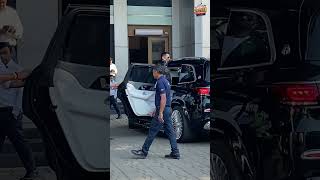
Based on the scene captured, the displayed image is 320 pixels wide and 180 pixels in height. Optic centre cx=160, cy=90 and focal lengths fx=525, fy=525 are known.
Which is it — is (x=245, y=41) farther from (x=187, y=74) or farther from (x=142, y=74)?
(x=142, y=74)

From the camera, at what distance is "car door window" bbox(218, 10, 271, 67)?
13.1ft

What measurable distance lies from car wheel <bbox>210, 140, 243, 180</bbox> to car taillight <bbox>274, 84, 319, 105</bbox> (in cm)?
78

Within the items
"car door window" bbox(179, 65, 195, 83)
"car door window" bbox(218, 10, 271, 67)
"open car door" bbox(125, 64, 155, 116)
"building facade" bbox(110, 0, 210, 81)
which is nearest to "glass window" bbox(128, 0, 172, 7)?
"building facade" bbox(110, 0, 210, 81)

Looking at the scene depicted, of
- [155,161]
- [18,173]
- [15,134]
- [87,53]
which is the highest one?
[87,53]

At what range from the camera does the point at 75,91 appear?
12.0 ft

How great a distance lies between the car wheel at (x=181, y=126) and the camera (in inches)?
334

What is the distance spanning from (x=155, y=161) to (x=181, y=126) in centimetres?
120

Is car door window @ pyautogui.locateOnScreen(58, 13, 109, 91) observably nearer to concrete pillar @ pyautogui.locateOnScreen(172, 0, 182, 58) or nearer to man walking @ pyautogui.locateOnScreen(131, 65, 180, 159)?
man walking @ pyautogui.locateOnScreen(131, 65, 180, 159)

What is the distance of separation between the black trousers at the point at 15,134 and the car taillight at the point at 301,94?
1.86 m

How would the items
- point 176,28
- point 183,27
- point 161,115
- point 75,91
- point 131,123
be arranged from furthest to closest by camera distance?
point 183,27 → point 176,28 → point 131,123 → point 161,115 → point 75,91

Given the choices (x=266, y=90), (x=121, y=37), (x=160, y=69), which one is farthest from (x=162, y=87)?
(x=121, y=37)

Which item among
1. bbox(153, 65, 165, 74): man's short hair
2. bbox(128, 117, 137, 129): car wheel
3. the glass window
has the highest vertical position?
the glass window

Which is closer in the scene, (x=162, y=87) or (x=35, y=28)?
(x=35, y=28)

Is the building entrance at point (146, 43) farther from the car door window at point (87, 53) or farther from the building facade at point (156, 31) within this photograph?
the car door window at point (87, 53)
